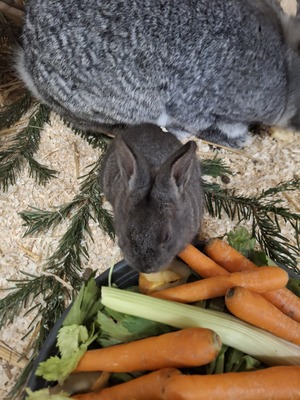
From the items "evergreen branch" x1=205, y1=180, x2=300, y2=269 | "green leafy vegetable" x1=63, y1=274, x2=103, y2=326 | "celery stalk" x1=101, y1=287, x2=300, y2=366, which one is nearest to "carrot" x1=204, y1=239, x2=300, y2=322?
Result: "celery stalk" x1=101, y1=287, x2=300, y2=366

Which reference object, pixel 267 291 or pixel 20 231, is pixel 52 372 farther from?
pixel 20 231

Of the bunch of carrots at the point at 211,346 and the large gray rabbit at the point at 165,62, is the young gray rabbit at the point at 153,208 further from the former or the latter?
the large gray rabbit at the point at 165,62

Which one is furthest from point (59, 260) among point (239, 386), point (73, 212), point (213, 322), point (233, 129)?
point (233, 129)

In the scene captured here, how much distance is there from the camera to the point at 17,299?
1465 millimetres

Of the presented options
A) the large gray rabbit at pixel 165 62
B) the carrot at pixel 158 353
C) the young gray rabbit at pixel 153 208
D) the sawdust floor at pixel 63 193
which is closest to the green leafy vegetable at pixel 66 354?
the carrot at pixel 158 353

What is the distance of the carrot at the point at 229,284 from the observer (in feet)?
3.84

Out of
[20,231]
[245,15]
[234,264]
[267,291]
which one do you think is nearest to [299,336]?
[267,291]

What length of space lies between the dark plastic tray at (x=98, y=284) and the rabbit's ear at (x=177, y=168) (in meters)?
0.25

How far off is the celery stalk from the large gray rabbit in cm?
96

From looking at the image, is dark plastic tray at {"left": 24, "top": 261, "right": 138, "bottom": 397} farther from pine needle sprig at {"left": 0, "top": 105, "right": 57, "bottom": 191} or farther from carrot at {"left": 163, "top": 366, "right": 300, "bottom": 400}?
pine needle sprig at {"left": 0, "top": 105, "right": 57, "bottom": 191}

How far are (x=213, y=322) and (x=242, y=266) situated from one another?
0.23m

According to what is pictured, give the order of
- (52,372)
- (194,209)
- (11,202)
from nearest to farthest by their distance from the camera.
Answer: (52,372) < (194,209) < (11,202)

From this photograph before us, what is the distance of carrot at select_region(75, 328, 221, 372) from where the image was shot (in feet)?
3.35

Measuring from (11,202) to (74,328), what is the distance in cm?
82
